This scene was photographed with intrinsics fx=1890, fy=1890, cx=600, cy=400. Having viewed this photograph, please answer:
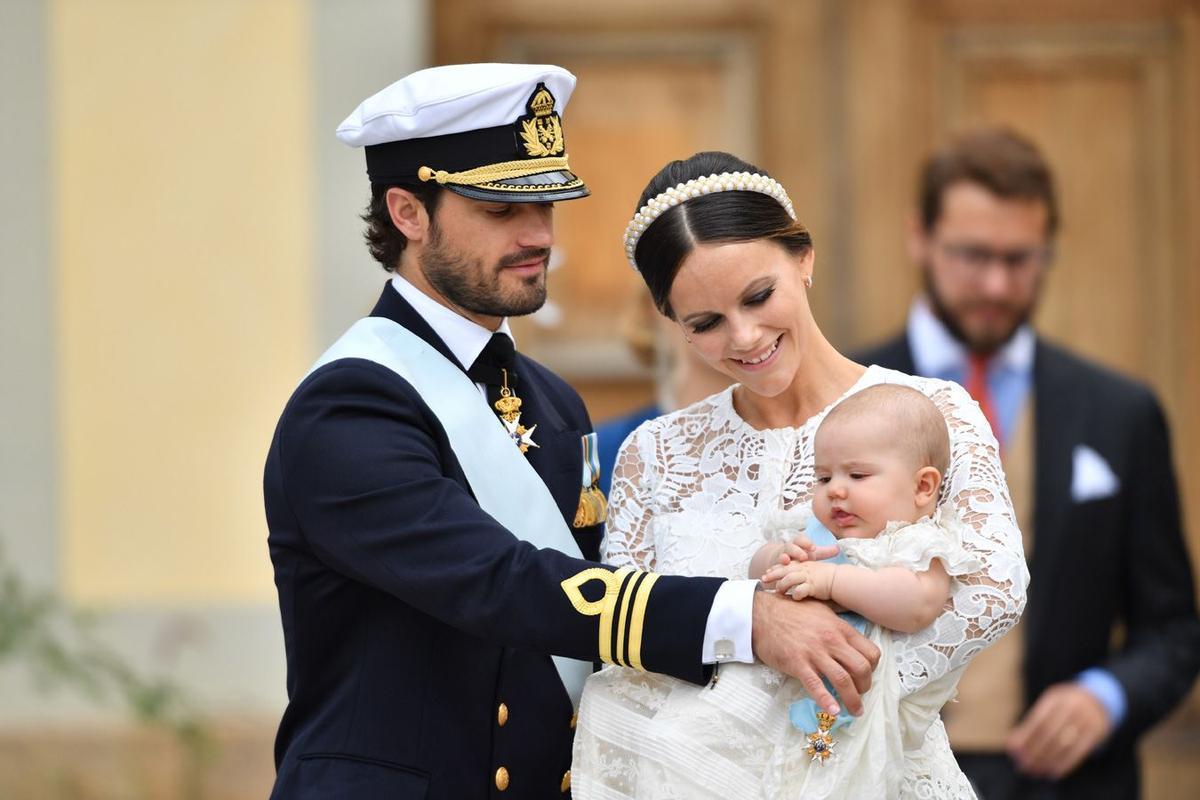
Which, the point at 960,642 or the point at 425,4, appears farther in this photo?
the point at 425,4

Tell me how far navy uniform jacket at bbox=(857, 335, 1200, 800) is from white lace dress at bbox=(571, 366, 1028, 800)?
56.3 inches

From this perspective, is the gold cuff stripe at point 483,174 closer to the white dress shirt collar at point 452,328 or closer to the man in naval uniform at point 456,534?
the man in naval uniform at point 456,534

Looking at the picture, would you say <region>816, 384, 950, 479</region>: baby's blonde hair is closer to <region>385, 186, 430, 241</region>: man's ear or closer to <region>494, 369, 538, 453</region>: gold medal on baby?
<region>494, 369, 538, 453</region>: gold medal on baby

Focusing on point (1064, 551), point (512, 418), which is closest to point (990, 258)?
point (1064, 551)

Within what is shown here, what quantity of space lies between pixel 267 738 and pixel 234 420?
0.89m

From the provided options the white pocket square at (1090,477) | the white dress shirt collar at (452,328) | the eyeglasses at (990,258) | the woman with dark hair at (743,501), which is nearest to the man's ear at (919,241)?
the eyeglasses at (990,258)

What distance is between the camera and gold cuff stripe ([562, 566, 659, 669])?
8.80 feet

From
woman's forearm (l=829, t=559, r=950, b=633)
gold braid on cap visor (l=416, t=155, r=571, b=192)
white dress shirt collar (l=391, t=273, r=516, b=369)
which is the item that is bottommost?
woman's forearm (l=829, t=559, r=950, b=633)

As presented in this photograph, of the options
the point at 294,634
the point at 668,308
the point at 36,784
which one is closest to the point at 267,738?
the point at 36,784

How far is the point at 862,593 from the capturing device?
257 cm

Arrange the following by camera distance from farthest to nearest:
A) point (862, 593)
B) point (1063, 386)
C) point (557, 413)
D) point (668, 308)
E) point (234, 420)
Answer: point (234, 420)
point (1063, 386)
point (557, 413)
point (668, 308)
point (862, 593)

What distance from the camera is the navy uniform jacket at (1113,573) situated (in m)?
4.15

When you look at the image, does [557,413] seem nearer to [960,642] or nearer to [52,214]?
[960,642]

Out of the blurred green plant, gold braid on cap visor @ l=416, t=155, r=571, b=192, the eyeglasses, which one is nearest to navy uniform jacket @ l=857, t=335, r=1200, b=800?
the eyeglasses
